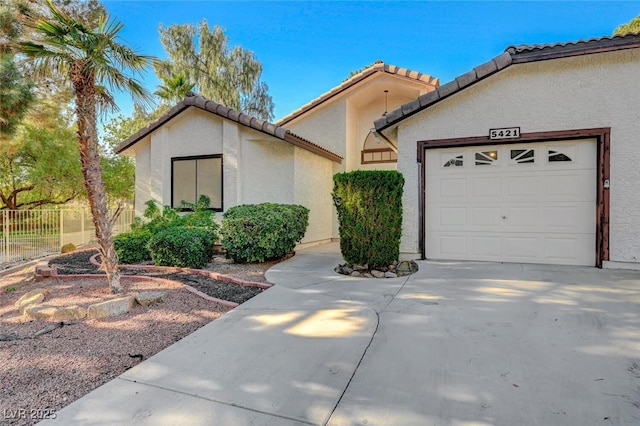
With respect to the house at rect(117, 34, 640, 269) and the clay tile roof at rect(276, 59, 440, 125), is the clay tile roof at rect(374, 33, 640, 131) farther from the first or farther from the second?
the clay tile roof at rect(276, 59, 440, 125)

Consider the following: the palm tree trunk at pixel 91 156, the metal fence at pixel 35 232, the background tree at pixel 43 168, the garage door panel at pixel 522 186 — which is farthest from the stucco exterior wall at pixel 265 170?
the background tree at pixel 43 168

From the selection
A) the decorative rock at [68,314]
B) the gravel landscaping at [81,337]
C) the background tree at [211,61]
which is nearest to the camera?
the gravel landscaping at [81,337]

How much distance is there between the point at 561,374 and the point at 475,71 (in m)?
6.32

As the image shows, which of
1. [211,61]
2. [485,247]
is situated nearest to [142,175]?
[485,247]

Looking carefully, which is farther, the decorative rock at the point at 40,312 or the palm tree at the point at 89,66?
the palm tree at the point at 89,66

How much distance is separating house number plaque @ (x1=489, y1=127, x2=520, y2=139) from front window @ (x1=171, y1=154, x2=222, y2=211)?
307 inches

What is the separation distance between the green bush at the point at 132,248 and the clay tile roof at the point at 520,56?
23.2 feet

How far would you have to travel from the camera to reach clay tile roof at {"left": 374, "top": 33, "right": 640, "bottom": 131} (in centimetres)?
649

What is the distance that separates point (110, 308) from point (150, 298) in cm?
56

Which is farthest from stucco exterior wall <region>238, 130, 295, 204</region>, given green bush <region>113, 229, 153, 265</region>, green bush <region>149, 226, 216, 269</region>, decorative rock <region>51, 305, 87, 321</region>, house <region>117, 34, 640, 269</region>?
decorative rock <region>51, 305, 87, 321</region>

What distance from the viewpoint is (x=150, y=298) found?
5176mm

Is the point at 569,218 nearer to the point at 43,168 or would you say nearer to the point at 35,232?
the point at 35,232

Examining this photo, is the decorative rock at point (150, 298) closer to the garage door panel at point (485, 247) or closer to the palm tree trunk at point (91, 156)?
the palm tree trunk at point (91, 156)

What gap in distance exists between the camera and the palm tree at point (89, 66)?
4.89m
